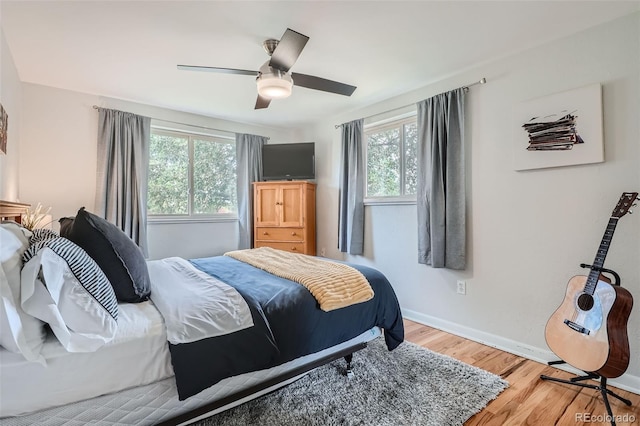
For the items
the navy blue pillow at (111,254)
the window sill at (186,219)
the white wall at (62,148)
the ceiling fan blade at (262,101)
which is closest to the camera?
the navy blue pillow at (111,254)

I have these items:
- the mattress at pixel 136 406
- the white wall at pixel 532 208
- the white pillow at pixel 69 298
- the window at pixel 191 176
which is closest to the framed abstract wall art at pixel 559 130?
the white wall at pixel 532 208

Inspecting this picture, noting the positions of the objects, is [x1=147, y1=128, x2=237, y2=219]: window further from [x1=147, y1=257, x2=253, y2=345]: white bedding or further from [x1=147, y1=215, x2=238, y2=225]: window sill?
[x1=147, y1=257, x2=253, y2=345]: white bedding

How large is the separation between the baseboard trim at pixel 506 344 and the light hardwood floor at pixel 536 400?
0.05 metres

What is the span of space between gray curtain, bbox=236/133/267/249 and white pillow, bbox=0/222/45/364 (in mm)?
3178

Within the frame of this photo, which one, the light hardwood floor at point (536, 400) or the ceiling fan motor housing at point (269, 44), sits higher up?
the ceiling fan motor housing at point (269, 44)

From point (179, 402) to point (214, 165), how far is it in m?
3.37

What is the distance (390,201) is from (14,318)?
3.05 metres

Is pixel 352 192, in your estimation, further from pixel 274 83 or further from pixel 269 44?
pixel 269 44

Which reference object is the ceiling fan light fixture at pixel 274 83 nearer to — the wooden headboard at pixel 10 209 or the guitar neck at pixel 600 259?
the wooden headboard at pixel 10 209

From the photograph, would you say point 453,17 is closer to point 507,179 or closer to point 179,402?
point 507,179

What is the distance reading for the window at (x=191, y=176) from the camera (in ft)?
12.4

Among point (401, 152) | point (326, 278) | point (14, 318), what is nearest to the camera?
point (14, 318)

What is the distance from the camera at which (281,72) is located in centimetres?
218

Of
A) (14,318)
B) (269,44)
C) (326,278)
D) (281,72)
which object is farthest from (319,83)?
(14,318)
